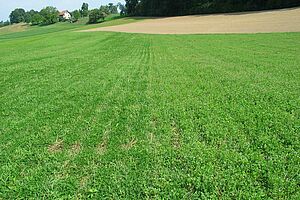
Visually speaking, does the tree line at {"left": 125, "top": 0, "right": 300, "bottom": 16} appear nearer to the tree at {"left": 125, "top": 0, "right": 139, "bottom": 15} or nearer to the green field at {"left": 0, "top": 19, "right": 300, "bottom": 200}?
the tree at {"left": 125, "top": 0, "right": 139, "bottom": 15}

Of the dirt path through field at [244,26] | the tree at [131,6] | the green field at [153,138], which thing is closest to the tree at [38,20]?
the tree at [131,6]

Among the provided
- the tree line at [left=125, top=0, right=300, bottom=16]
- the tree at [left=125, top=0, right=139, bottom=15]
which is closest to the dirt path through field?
the tree line at [left=125, top=0, right=300, bottom=16]

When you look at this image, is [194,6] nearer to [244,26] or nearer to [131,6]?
[131,6]

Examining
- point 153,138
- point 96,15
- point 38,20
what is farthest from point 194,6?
point 38,20

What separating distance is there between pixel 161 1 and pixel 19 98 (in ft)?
209

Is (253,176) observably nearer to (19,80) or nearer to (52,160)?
(52,160)

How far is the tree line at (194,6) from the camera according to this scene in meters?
49.1

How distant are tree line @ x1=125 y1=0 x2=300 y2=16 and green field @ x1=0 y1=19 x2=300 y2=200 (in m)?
46.6

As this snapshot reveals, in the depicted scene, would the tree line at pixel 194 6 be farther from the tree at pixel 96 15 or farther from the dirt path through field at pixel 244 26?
the tree at pixel 96 15

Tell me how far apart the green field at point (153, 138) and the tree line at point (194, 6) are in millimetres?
46557

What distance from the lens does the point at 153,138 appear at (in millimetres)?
4727

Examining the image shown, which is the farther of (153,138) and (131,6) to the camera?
(131,6)

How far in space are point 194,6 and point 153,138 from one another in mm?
61717

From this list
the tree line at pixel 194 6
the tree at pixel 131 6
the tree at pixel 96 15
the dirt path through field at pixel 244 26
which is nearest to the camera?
the dirt path through field at pixel 244 26
